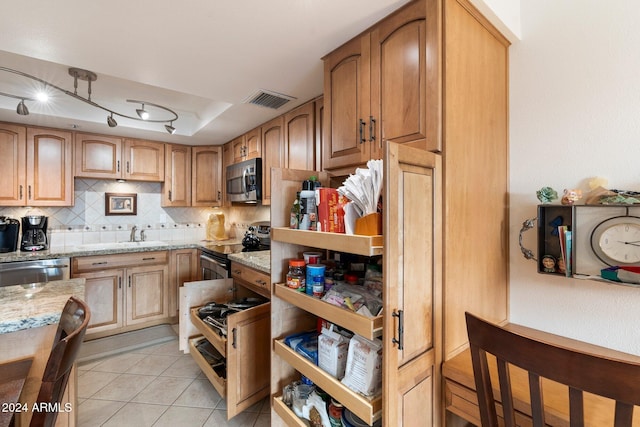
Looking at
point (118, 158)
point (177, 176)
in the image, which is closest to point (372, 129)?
point (177, 176)

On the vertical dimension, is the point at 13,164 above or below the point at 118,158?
below

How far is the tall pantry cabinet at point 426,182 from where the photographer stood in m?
0.91

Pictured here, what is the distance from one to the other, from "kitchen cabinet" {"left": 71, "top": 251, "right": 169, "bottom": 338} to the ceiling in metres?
1.63

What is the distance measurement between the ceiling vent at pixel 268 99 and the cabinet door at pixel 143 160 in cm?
188

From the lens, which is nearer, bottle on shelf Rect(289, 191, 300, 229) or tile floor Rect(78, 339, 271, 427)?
bottle on shelf Rect(289, 191, 300, 229)

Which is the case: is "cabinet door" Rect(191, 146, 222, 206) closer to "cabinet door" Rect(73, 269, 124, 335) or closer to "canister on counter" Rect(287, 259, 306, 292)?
"cabinet door" Rect(73, 269, 124, 335)

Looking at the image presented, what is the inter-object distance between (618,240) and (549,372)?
2.31ft

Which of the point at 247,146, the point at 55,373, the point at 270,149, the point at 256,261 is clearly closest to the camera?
the point at 55,373

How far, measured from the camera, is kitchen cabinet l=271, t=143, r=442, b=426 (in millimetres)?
854

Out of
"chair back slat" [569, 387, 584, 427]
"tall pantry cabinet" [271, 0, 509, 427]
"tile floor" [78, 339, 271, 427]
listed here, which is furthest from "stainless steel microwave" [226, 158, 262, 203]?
"chair back slat" [569, 387, 584, 427]

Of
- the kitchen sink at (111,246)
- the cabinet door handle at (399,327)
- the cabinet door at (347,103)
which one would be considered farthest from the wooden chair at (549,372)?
the kitchen sink at (111,246)

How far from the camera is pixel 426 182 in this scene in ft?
3.22

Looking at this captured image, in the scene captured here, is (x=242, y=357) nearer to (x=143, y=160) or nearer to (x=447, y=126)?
(x=447, y=126)

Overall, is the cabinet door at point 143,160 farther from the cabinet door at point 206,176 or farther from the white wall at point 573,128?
the white wall at point 573,128
